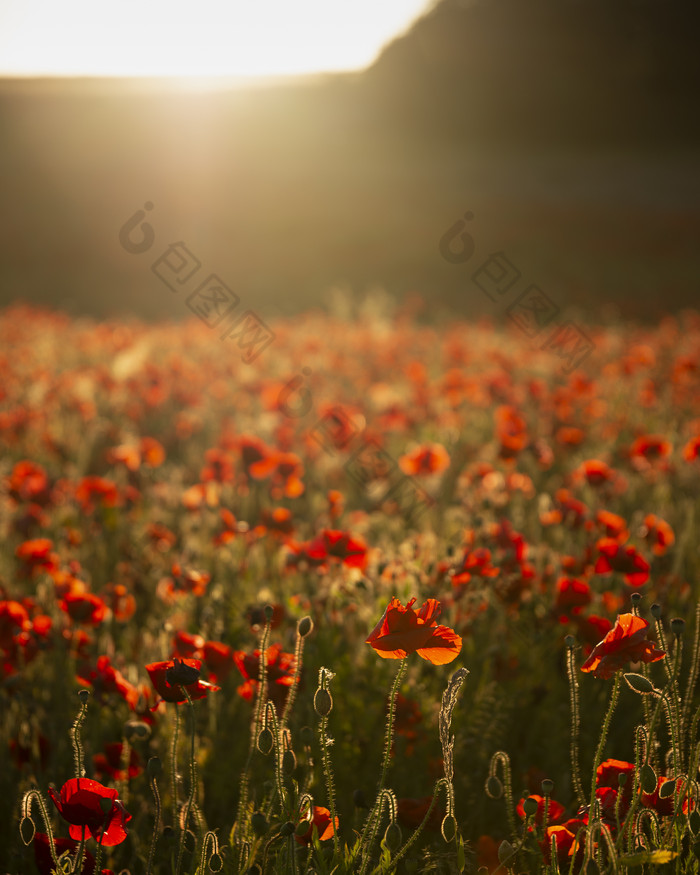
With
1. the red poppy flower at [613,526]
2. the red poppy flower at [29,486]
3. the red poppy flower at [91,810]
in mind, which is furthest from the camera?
the red poppy flower at [29,486]

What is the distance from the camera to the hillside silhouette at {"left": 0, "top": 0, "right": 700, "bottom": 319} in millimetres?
16844

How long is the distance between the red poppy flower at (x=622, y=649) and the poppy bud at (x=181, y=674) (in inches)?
25.0

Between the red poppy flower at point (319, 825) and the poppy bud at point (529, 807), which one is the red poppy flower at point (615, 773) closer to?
the poppy bud at point (529, 807)

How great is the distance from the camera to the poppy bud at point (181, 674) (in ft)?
4.01

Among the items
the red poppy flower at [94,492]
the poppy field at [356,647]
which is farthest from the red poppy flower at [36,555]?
the red poppy flower at [94,492]

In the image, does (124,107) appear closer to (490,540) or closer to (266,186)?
(266,186)

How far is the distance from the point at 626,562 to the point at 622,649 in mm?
809

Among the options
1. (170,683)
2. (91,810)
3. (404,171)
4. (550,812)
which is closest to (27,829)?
(91,810)

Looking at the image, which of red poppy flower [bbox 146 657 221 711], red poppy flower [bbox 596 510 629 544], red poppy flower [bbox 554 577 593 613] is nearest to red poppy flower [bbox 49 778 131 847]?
red poppy flower [bbox 146 657 221 711]

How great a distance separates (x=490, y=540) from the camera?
7.52 ft

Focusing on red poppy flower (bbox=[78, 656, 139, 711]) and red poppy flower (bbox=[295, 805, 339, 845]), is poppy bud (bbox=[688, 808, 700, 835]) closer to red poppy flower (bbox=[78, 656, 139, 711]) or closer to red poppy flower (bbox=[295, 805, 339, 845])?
red poppy flower (bbox=[295, 805, 339, 845])

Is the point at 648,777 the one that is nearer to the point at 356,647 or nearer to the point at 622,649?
the point at 622,649

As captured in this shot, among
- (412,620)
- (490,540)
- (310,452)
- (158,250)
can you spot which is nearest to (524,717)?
(490,540)

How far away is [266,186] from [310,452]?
2229 centimetres
